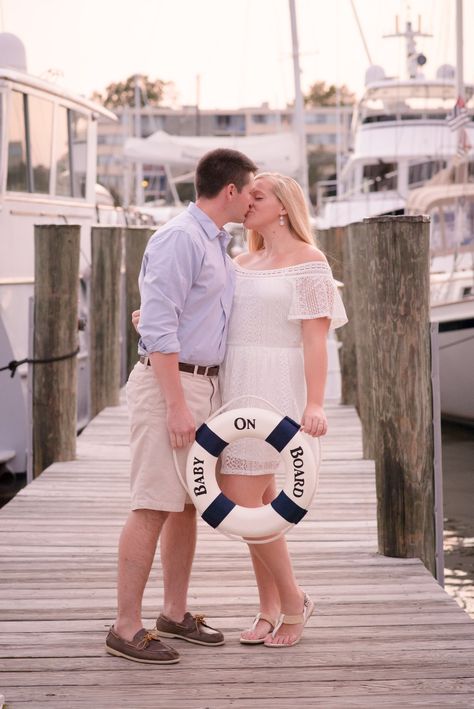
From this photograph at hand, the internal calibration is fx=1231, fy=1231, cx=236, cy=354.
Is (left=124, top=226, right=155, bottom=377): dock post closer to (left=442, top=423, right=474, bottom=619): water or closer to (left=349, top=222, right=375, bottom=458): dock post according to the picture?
(left=349, top=222, right=375, bottom=458): dock post

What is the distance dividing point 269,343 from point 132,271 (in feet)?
25.5

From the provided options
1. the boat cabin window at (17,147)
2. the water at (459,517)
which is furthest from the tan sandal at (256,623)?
the boat cabin window at (17,147)

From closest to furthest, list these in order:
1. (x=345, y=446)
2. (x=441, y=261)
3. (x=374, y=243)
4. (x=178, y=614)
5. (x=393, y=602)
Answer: (x=178, y=614) → (x=393, y=602) → (x=374, y=243) → (x=345, y=446) → (x=441, y=261)

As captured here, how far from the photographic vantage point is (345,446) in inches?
343

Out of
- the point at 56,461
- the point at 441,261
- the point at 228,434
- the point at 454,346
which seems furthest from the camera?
the point at 441,261

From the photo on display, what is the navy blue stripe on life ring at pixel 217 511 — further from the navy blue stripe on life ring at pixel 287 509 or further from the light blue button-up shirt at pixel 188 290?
the light blue button-up shirt at pixel 188 290

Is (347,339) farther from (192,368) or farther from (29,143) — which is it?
(192,368)

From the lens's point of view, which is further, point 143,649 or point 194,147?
point 194,147

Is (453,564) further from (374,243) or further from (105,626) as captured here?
(105,626)

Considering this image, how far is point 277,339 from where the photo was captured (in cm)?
413

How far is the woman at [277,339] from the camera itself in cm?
410

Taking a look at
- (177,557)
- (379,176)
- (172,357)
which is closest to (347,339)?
(177,557)

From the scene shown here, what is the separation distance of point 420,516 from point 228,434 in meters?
1.56

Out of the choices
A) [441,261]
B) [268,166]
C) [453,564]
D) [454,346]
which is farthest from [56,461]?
[268,166]
